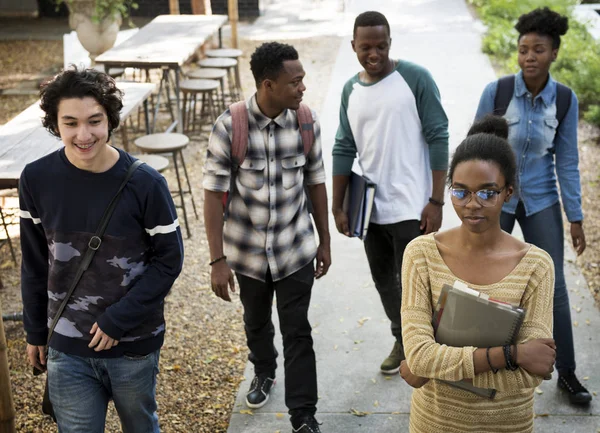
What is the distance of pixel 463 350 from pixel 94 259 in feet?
4.34

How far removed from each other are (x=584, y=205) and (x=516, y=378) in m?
5.66

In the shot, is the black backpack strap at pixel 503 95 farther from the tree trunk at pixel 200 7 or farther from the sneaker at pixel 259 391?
the tree trunk at pixel 200 7

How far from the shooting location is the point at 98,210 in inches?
113

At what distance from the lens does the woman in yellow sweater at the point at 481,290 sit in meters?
2.47

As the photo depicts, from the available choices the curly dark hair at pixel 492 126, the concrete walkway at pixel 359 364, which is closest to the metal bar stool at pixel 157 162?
the concrete walkway at pixel 359 364

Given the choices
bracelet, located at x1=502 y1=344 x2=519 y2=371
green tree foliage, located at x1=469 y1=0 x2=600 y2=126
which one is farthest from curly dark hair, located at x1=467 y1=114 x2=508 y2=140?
green tree foliage, located at x1=469 y1=0 x2=600 y2=126

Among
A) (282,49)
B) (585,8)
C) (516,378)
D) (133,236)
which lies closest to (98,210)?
(133,236)

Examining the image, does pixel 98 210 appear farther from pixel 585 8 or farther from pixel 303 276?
pixel 585 8

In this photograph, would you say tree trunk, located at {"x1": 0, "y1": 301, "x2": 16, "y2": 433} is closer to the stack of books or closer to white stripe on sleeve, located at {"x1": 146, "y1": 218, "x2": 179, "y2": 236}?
white stripe on sleeve, located at {"x1": 146, "y1": 218, "x2": 179, "y2": 236}

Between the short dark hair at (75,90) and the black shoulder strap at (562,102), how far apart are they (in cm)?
225

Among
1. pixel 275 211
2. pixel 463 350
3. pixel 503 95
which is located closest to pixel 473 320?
pixel 463 350

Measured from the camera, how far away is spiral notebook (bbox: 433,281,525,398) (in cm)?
242

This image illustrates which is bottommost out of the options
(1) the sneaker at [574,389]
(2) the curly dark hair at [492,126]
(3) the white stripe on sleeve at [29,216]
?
(1) the sneaker at [574,389]

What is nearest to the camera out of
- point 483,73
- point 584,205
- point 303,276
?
point 303,276
